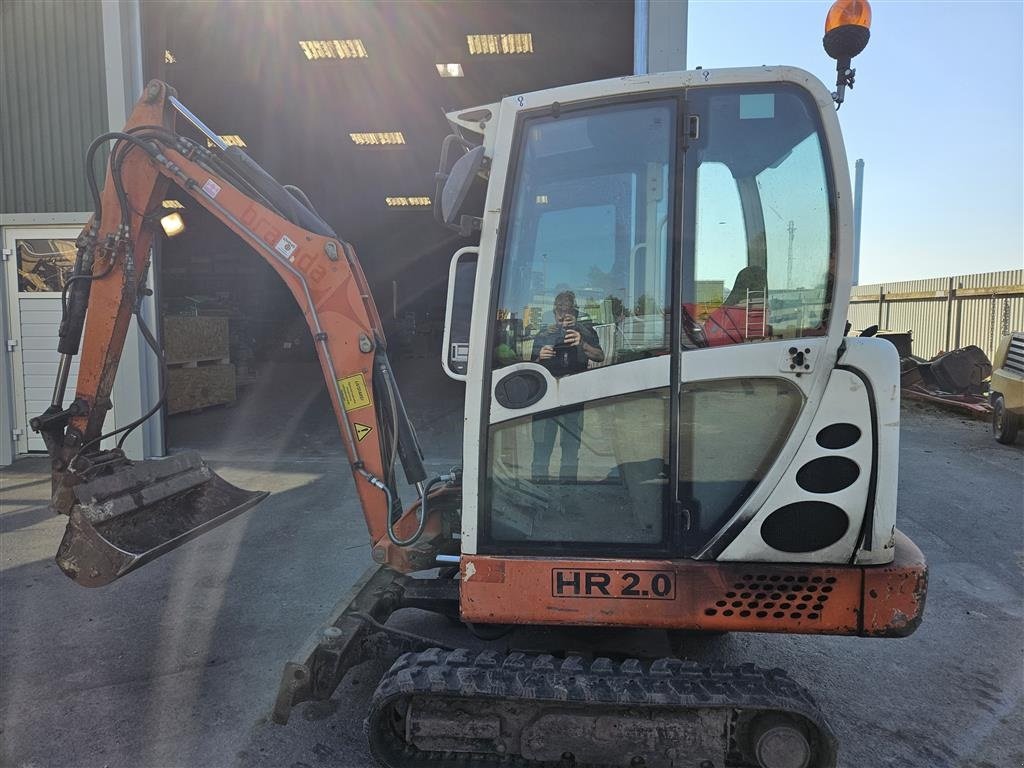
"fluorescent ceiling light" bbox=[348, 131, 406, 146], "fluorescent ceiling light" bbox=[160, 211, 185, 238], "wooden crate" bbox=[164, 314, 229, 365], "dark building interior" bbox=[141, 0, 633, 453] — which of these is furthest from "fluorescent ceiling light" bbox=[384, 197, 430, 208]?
"fluorescent ceiling light" bbox=[160, 211, 185, 238]

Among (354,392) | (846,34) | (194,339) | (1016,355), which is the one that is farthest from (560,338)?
(1016,355)

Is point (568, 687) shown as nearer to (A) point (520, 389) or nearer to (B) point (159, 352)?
(A) point (520, 389)

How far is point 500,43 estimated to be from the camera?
31.8ft

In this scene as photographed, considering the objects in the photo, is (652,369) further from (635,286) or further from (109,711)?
(109,711)

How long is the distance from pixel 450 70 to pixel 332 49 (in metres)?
1.88

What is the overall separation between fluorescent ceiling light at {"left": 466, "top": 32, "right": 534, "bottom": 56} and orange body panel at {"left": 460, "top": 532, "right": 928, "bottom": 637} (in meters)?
8.98

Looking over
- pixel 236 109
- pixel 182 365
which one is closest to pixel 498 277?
pixel 182 365

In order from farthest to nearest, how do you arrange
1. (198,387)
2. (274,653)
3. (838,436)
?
(198,387)
(274,653)
(838,436)

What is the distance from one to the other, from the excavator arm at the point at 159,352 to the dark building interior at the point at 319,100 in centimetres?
477

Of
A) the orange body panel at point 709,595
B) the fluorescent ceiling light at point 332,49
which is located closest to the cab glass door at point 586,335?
the orange body panel at point 709,595

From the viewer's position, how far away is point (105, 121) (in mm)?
7629

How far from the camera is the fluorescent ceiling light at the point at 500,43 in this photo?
9406mm

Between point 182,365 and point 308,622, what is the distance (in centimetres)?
782

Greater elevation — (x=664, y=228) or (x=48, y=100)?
(x=48, y=100)
